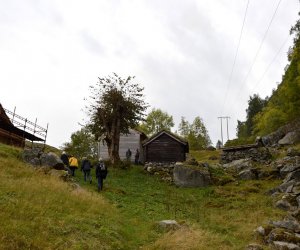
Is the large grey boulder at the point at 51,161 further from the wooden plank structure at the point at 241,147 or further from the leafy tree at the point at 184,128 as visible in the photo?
the leafy tree at the point at 184,128

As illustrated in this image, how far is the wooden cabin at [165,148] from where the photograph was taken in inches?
1932

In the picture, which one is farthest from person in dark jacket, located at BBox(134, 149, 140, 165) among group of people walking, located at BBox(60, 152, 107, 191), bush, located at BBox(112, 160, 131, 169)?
group of people walking, located at BBox(60, 152, 107, 191)

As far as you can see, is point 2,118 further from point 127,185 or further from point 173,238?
point 173,238

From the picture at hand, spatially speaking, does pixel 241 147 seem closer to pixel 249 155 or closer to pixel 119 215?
pixel 249 155

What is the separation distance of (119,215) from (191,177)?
547 inches

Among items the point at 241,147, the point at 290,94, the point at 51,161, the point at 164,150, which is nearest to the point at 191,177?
the point at 51,161

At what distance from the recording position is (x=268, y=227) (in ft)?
53.7

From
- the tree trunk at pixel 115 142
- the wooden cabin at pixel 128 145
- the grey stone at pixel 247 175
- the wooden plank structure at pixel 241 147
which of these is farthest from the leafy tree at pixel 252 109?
the grey stone at pixel 247 175

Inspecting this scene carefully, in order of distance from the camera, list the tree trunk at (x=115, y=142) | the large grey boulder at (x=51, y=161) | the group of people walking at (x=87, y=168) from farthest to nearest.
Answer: the tree trunk at (x=115, y=142), the large grey boulder at (x=51, y=161), the group of people walking at (x=87, y=168)

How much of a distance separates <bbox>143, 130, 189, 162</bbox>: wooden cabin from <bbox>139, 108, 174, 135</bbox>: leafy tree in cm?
4481

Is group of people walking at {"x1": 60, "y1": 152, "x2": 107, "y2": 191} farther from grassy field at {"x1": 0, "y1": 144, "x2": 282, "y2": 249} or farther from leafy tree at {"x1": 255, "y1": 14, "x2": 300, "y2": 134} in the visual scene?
leafy tree at {"x1": 255, "y1": 14, "x2": 300, "y2": 134}

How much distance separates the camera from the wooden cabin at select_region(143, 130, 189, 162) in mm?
49062

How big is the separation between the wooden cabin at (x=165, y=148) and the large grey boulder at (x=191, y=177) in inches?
667

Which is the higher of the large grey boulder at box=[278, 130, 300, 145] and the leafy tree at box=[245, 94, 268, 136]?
the leafy tree at box=[245, 94, 268, 136]
